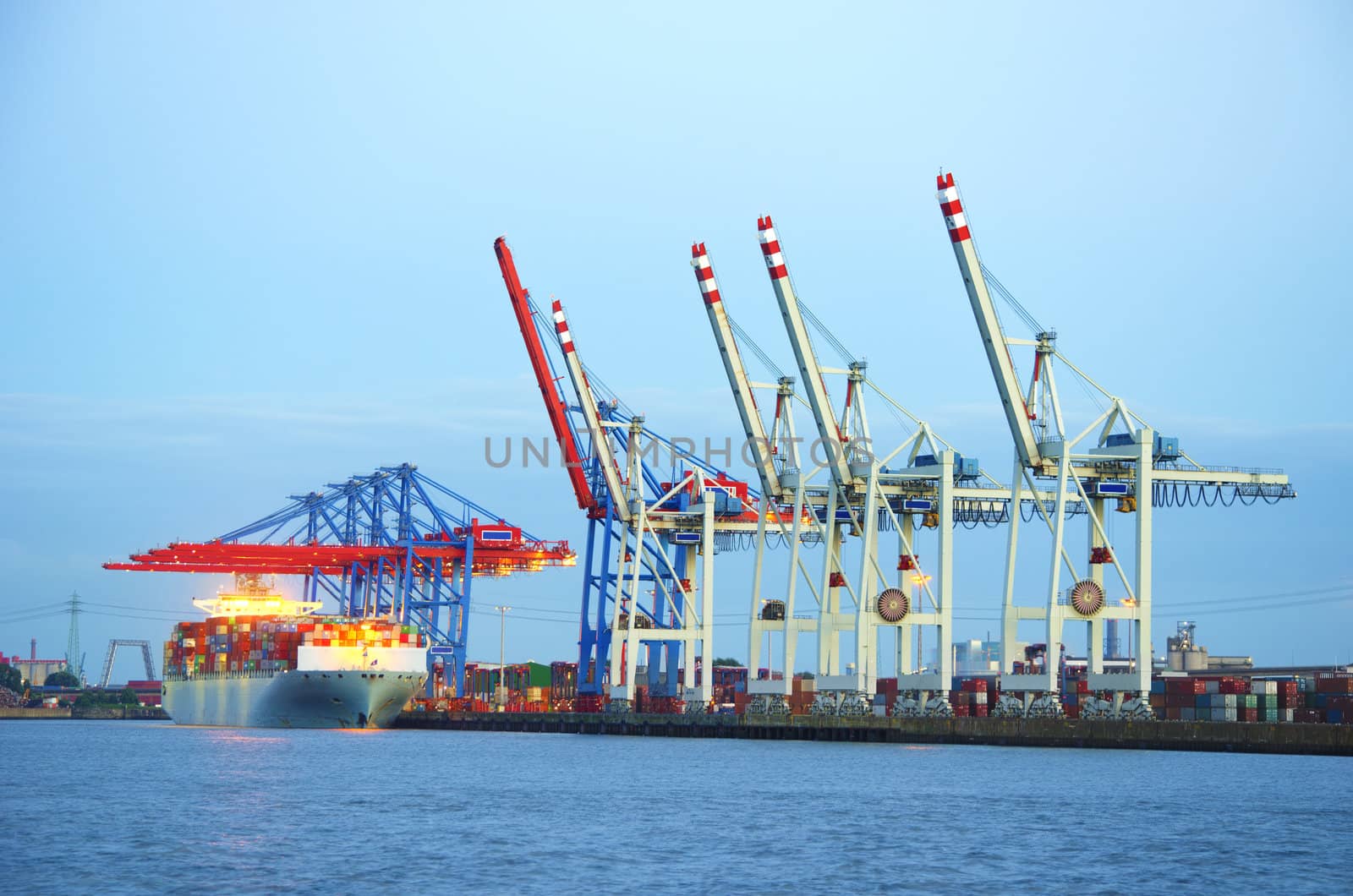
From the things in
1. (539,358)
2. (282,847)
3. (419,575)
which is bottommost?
(282,847)

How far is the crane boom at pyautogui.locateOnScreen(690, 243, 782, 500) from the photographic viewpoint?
7244 centimetres

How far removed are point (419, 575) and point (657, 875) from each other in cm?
7551

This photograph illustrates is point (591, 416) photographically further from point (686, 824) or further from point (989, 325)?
point (686, 824)

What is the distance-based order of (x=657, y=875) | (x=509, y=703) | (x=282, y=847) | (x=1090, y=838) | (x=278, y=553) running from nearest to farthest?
(x=657, y=875), (x=282, y=847), (x=1090, y=838), (x=278, y=553), (x=509, y=703)

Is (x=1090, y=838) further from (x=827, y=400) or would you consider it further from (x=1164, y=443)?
(x=827, y=400)

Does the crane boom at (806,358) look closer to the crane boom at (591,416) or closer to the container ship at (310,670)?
the crane boom at (591,416)

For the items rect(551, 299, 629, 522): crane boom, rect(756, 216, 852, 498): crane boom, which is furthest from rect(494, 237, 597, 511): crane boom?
rect(756, 216, 852, 498): crane boom

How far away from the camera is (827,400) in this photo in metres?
68.9

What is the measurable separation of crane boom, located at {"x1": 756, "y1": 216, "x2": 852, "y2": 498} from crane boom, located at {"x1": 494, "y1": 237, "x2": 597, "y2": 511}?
17406 millimetres

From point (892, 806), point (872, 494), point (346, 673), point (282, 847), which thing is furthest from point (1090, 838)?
point (346, 673)

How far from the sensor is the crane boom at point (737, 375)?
7244 centimetres

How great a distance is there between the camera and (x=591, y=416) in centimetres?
8100

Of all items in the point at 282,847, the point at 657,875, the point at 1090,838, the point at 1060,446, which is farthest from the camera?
the point at 1060,446

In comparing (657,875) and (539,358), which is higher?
(539,358)
